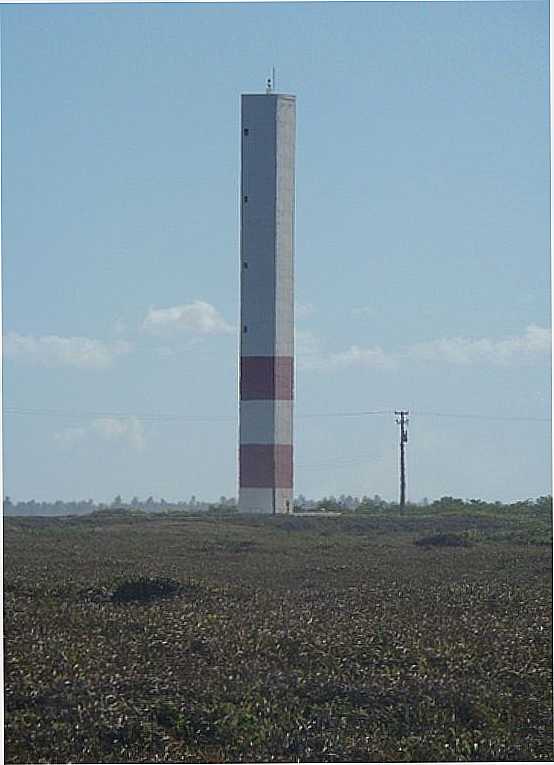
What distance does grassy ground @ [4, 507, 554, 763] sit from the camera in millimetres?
5531

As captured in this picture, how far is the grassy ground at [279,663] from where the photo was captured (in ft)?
18.1

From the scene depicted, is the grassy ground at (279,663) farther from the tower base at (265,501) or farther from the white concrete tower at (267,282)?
the tower base at (265,501)

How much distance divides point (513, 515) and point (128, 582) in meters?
5.92

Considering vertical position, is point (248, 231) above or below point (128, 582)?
Result: above

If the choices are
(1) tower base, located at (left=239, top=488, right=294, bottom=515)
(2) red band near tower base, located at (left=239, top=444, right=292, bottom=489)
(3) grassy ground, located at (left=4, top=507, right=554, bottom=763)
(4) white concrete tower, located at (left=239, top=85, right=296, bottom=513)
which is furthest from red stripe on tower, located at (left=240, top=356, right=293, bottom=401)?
(3) grassy ground, located at (left=4, top=507, right=554, bottom=763)

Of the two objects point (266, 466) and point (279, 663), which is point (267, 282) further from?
point (279, 663)

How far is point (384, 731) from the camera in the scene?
5.67 metres

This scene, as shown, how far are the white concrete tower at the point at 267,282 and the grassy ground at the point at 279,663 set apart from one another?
16.1 feet

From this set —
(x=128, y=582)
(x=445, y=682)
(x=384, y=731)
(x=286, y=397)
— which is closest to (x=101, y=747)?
(x=384, y=731)

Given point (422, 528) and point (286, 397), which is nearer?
point (422, 528)

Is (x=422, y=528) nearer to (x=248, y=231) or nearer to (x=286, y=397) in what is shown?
(x=286, y=397)

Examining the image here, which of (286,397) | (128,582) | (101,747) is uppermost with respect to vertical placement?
(286,397)

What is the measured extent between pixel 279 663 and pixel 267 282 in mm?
7731

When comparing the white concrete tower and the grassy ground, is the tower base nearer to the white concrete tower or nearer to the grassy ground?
the white concrete tower
